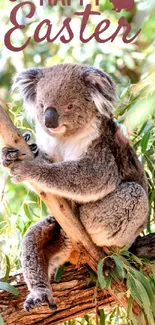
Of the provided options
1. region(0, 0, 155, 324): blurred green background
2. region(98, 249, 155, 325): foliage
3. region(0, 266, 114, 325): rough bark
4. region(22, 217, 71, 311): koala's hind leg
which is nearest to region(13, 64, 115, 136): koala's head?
region(0, 0, 155, 324): blurred green background

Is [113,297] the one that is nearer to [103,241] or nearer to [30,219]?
[103,241]

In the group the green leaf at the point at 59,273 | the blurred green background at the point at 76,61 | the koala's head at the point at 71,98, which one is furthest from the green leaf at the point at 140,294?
the koala's head at the point at 71,98

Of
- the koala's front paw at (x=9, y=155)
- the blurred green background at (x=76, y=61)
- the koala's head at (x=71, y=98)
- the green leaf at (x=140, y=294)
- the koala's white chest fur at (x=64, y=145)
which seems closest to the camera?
the koala's front paw at (x=9, y=155)

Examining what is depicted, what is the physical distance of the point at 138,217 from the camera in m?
2.95

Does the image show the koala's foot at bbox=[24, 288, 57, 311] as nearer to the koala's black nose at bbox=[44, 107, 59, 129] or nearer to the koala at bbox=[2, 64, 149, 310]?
the koala at bbox=[2, 64, 149, 310]

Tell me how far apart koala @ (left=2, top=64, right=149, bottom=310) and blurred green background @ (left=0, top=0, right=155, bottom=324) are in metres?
0.13

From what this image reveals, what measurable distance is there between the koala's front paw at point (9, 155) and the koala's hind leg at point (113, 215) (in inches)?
21.7

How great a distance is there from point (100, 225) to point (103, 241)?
0.08m

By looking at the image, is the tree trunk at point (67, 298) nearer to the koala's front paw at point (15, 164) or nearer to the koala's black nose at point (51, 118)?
the koala's front paw at point (15, 164)

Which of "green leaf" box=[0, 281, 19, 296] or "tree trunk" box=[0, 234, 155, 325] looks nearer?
"green leaf" box=[0, 281, 19, 296]

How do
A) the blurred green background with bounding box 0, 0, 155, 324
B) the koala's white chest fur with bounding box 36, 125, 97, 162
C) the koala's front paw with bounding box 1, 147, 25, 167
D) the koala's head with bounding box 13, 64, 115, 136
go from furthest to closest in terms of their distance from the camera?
the blurred green background with bounding box 0, 0, 155, 324 < the koala's white chest fur with bounding box 36, 125, 97, 162 < the koala's head with bounding box 13, 64, 115, 136 < the koala's front paw with bounding box 1, 147, 25, 167

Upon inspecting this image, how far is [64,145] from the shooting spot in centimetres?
288

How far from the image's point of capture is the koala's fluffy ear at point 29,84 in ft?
9.77

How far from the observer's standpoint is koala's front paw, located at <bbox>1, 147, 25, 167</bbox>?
2.51 metres
